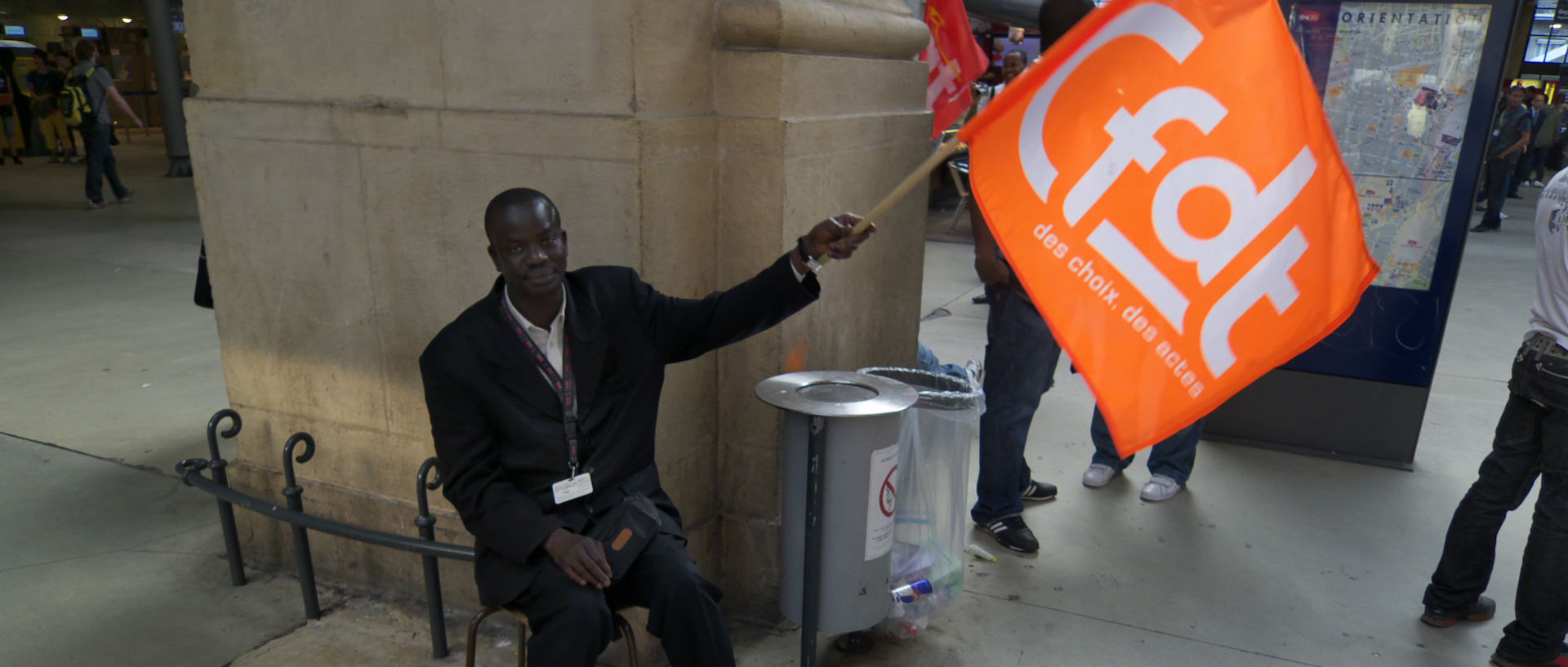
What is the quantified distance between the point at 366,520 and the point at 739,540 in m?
1.37

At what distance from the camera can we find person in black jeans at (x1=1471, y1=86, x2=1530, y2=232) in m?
13.0

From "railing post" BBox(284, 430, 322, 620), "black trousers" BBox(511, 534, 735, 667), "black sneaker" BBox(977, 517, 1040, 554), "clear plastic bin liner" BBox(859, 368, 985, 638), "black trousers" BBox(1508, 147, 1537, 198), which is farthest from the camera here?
"black trousers" BBox(1508, 147, 1537, 198)

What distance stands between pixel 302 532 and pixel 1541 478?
4049 mm

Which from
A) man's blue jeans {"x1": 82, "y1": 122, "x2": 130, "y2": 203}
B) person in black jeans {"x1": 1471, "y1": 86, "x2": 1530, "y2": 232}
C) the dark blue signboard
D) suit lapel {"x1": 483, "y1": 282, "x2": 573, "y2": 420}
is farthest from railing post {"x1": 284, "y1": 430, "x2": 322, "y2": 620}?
person in black jeans {"x1": 1471, "y1": 86, "x2": 1530, "y2": 232}

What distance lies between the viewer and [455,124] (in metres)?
3.13

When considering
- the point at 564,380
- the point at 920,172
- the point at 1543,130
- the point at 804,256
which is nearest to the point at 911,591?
the point at 804,256

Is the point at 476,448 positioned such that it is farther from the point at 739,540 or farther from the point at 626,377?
the point at 739,540

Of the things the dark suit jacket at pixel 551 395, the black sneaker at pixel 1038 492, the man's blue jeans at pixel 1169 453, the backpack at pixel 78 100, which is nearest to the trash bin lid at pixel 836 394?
the dark suit jacket at pixel 551 395

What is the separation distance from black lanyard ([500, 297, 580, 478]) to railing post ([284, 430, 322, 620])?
1.29m

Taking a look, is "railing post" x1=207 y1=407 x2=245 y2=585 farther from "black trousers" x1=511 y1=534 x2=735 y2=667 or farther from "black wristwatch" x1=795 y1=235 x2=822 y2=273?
"black wristwatch" x1=795 y1=235 x2=822 y2=273

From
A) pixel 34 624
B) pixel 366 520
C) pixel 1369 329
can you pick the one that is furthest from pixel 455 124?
pixel 1369 329

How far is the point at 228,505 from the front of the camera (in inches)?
143

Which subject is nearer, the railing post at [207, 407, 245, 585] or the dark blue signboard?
the railing post at [207, 407, 245, 585]

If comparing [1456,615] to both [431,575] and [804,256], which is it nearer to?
[804,256]
